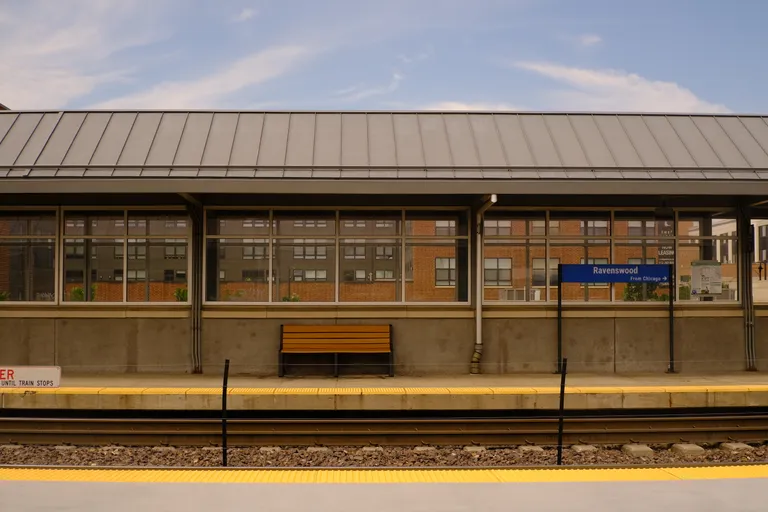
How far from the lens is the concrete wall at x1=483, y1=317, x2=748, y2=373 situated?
40.5 feet

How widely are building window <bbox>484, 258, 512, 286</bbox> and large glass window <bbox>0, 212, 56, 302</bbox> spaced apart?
781 cm

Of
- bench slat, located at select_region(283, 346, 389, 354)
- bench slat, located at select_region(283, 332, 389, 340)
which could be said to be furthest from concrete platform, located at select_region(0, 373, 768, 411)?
bench slat, located at select_region(283, 332, 389, 340)

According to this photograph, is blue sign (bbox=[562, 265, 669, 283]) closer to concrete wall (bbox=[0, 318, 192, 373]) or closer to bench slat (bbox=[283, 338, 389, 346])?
bench slat (bbox=[283, 338, 389, 346])

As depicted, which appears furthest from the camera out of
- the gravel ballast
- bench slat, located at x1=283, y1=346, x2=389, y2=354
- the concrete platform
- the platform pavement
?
bench slat, located at x1=283, y1=346, x2=389, y2=354

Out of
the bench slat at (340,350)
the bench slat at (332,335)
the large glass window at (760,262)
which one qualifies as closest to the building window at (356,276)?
the bench slat at (332,335)

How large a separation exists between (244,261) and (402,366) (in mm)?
3413

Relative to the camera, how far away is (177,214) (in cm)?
1239

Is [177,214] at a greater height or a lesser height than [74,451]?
greater

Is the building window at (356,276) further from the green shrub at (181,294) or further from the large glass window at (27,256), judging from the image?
the large glass window at (27,256)

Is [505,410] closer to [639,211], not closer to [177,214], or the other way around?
[639,211]

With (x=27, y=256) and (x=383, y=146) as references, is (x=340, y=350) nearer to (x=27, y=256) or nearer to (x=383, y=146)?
(x=383, y=146)

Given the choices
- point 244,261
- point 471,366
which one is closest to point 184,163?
point 244,261

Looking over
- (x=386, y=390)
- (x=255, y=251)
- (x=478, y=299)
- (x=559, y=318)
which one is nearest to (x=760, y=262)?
(x=559, y=318)

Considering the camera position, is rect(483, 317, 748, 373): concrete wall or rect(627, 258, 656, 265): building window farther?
rect(627, 258, 656, 265): building window
